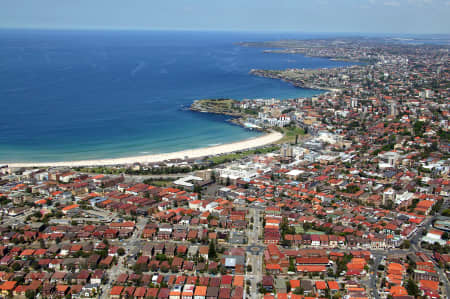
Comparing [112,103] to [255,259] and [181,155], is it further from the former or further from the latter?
[255,259]

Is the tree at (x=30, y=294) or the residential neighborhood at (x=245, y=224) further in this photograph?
the residential neighborhood at (x=245, y=224)

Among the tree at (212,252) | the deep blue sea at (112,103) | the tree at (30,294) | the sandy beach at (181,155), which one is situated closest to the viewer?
the tree at (30,294)

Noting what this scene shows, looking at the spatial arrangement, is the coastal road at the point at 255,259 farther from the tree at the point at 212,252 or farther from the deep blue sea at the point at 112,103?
the deep blue sea at the point at 112,103

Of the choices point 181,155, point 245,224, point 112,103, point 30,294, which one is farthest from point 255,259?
point 112,103

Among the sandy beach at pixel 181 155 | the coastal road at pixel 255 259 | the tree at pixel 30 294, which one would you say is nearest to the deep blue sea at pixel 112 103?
the sandy beach at pixel 181 155

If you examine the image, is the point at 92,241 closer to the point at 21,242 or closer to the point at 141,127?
the point at 21,242

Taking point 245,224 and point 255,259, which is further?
point 245,224
